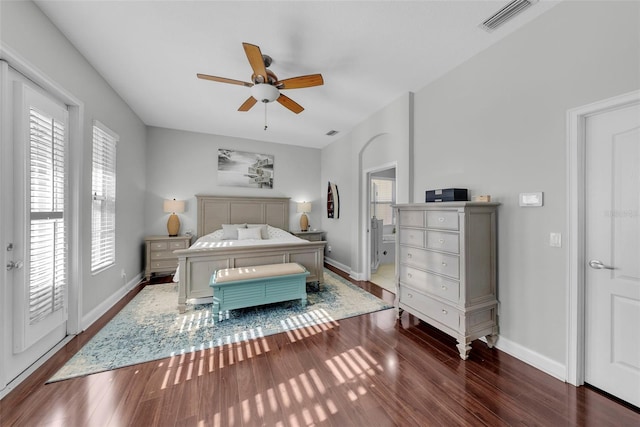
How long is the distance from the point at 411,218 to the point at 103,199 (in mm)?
3836

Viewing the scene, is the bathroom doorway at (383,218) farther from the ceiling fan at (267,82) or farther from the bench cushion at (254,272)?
the ceiling fan at (267,82)

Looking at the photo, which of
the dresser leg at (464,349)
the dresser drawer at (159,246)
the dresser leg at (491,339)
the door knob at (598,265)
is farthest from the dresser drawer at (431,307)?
the dresser drawer at (159,246)

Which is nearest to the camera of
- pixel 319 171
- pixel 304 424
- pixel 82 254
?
pixel 304 424

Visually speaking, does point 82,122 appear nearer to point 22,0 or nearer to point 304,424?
point 22,0

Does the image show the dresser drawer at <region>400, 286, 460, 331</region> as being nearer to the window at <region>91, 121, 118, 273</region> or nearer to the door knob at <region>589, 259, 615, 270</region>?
the door knob at <region>589, 259, 615, 270</region>

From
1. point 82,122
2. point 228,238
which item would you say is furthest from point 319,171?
point 82,122

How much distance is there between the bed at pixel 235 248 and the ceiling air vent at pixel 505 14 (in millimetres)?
3043

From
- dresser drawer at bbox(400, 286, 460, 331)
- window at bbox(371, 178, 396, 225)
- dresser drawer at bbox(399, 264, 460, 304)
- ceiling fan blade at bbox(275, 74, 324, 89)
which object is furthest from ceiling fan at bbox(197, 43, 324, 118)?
window at bbox(371, 178, 396, 225)

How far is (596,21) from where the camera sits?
1.71m

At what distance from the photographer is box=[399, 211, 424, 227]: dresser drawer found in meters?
2.59

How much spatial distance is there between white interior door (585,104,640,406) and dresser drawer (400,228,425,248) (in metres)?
1.21

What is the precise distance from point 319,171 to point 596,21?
16.4ft

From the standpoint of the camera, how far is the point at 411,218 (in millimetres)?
2715

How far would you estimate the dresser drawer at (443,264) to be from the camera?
2201 millimetres
